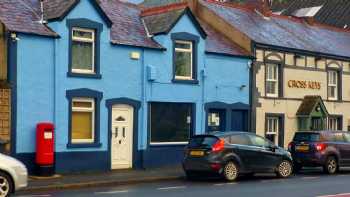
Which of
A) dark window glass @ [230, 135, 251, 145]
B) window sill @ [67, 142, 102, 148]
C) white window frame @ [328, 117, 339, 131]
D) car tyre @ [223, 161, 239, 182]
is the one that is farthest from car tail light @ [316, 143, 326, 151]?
white window frame @ [328, 117, 339, 131]

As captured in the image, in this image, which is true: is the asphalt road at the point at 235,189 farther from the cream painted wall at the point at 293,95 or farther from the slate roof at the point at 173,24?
the cream painted wall at the point at 293,95

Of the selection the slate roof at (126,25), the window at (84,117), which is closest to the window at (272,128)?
the slate roof at (126,25)

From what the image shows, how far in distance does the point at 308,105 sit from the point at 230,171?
11660 millimetres

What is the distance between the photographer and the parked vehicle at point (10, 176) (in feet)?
45.3

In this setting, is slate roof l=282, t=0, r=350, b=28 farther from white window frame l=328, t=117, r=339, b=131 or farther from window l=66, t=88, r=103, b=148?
window l=66, t=88, r=103, b=148

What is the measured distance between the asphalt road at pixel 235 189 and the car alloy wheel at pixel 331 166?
206cm

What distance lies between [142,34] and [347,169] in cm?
1019

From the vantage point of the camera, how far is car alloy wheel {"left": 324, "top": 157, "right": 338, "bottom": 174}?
23.1 metres

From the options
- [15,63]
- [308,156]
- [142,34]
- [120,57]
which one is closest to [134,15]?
[142,34]

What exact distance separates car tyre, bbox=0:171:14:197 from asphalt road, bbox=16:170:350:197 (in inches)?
72.0

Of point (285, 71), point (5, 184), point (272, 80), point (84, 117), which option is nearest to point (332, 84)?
point (285, 71)

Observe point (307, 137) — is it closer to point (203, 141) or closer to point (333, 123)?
point (203, 141)

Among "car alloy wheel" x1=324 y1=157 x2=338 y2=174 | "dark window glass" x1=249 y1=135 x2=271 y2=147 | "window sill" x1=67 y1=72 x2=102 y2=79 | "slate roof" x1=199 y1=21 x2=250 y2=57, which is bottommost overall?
"car alloy wheel" x1=324 y1=157 x2=338 y2=174

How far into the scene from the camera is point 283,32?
105 ft
